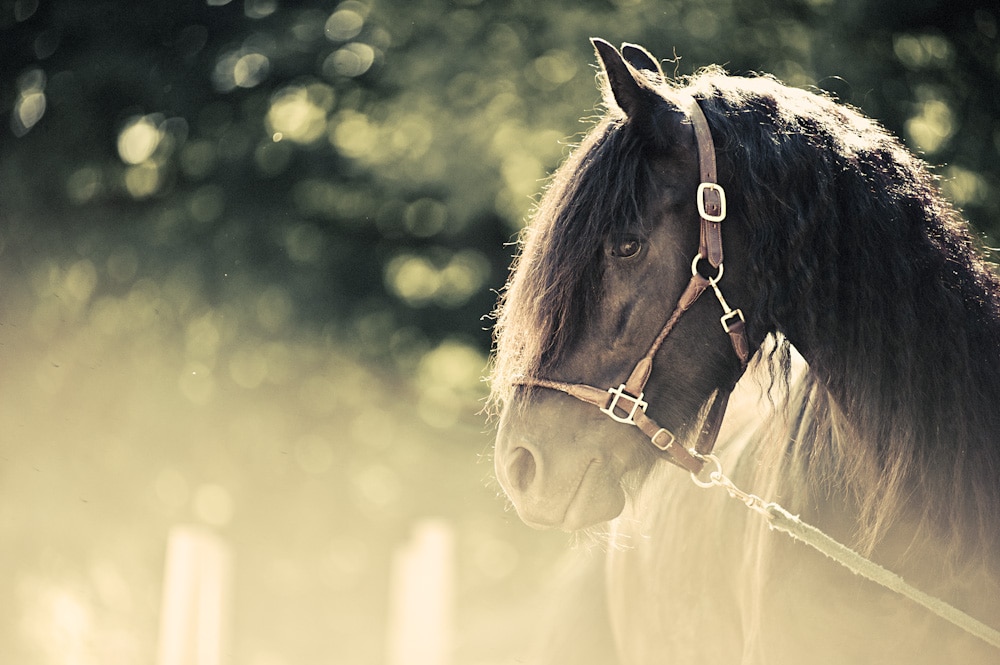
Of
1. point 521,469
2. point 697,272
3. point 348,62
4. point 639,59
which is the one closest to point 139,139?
point 348,62

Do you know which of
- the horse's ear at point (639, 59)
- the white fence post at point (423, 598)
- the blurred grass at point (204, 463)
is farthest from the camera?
the white fence post at point (423, 598)

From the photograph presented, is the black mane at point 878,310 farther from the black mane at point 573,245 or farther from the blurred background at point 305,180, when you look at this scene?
the blurred background at point 305,180

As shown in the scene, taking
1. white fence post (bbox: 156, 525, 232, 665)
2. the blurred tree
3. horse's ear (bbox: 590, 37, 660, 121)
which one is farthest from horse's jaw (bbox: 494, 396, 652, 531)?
white fence post (bbox: 156, 525, 232, 665)

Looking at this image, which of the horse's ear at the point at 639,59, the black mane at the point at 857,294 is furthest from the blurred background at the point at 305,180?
the black mane at the point at 857,294

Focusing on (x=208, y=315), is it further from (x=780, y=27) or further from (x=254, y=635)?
(x=780, y=27)

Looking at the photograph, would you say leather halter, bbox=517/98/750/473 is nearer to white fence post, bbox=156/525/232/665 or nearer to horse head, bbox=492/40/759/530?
horse head, bbox=492/40/759/530

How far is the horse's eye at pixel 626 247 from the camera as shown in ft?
6.13

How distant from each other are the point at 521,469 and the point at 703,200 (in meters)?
0.64

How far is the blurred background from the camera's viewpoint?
5.32 metres

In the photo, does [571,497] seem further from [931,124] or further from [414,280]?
[931,124]

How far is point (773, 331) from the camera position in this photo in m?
1.94

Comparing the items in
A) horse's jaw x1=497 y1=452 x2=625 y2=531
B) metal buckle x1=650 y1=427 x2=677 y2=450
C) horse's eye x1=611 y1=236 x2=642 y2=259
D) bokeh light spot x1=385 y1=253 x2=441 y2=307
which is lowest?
horse's jaw x1=497 y1=452 x2=625 y2=531

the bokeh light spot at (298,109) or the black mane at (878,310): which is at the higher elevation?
the bokeh light spot at (298,109)

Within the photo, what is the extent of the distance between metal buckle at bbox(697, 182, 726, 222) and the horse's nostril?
58cm
